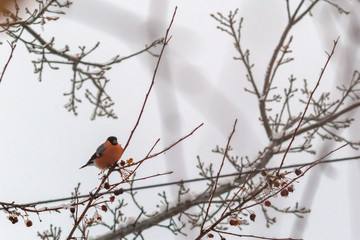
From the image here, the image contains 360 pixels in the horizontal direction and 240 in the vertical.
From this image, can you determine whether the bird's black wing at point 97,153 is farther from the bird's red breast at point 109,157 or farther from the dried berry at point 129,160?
the dried berry at point 129,160

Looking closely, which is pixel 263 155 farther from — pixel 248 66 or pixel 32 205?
pixel 32 205

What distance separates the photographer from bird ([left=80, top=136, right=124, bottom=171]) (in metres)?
3.86

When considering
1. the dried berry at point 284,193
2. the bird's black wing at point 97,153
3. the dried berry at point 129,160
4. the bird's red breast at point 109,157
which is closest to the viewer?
the dried berry at point 284,193

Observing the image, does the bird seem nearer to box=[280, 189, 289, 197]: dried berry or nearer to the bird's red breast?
the bird's red breast

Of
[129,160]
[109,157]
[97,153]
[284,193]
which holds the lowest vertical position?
[284,193]

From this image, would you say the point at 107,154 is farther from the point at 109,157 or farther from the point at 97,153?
the point at 97,153

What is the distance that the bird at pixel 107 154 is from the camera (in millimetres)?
3859

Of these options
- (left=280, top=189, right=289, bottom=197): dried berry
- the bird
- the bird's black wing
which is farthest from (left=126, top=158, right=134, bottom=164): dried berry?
the bird's black wing

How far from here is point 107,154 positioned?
389cm

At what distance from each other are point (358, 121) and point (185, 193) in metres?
4.80

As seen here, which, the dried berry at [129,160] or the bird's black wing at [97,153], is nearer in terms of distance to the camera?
the dried berry at [129,160]

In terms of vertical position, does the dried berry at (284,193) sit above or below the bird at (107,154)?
below

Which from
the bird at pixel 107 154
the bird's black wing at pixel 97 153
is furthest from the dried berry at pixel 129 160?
the bird's black wing at pixel 97 153

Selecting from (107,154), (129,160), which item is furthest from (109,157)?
(129,160)
